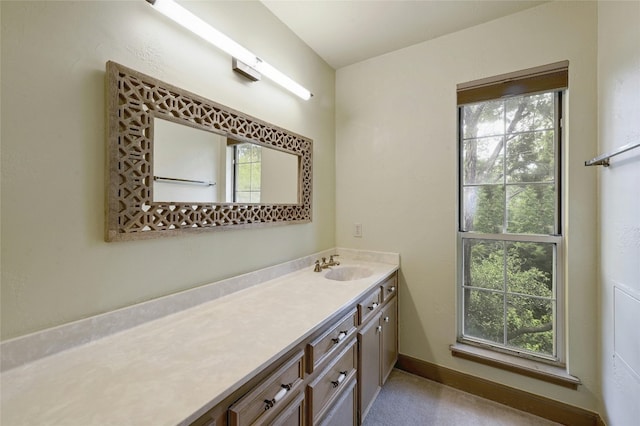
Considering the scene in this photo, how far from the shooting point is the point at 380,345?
172 centimetres

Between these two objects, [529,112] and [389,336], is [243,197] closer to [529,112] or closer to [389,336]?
[389,336]

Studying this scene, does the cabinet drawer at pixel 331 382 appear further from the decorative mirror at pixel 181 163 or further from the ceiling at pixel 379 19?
the ceiling at pixel 379 19

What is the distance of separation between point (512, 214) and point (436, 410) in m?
1.38

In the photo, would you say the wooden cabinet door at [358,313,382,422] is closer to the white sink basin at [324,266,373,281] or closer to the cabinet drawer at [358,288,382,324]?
the cabinet drawer at [358,288,382,324]

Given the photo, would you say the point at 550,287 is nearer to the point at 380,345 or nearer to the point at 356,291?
the point at 380,345

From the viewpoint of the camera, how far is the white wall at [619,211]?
1160 millimetres

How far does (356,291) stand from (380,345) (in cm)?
56

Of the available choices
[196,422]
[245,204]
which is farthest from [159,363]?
[245,204]

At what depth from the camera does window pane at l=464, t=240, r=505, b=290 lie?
1.84m

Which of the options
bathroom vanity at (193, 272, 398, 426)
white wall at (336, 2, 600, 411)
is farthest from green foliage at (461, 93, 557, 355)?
bathroom vanity at (193, 272, 398, 426)

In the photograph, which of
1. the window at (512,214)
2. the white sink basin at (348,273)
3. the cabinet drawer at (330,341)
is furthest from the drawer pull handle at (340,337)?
the window at (512,214)

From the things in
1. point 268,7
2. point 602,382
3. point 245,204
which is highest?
point 268,7

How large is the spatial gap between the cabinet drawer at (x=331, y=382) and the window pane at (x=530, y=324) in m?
1.21

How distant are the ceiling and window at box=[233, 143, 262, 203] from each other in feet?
3.14
